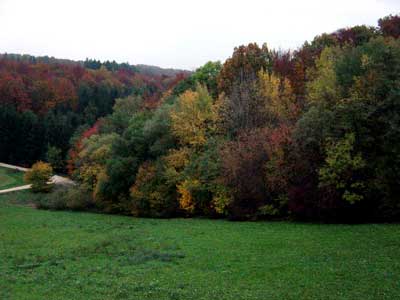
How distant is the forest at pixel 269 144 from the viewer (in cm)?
2734

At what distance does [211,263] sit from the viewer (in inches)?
704

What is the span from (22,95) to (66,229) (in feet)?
285

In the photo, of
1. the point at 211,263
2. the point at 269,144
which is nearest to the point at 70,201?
the point at 269,144

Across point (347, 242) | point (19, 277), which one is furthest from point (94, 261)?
point (347, 242)

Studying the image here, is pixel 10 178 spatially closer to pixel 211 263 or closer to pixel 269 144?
pixel 269 144

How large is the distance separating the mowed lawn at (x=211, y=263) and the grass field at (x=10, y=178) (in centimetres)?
5045

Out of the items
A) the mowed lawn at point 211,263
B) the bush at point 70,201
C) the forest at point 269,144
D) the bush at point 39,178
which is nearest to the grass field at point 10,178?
the bush at point 39,178

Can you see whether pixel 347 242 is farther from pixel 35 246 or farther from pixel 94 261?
pixel 35 246

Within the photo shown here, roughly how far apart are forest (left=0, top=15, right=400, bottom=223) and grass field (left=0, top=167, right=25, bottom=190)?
17.6 meters

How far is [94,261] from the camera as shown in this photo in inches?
786

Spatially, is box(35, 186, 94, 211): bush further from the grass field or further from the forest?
the grass field

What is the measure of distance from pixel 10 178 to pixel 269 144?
61.6 meters

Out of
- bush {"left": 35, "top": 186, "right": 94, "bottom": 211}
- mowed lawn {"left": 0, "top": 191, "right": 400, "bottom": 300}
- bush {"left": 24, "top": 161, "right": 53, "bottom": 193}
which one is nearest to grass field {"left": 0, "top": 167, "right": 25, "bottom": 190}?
bush {"left": 24, "top": 161, "right": 53, "bottom": 193}

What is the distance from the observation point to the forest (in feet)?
89.7
